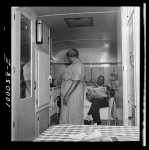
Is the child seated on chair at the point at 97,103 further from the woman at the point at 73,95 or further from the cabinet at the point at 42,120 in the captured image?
the cabinet at the point at 42,120

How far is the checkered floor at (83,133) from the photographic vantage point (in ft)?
4.17

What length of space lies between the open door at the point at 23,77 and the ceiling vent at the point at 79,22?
892 millimetres

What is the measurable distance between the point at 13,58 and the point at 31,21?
1.06 meters

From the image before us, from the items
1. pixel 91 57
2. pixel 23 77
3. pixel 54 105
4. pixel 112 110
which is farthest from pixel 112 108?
pixel 91 57

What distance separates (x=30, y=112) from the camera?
309 centimetres

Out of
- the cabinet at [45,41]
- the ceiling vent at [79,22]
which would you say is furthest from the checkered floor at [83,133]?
the ceiling vent at [79,22]

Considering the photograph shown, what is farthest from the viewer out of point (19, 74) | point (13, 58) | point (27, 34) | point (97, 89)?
point (97, 89)

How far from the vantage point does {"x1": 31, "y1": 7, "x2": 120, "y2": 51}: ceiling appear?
3.38m

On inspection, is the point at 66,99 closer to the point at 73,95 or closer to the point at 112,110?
the point at 73,95

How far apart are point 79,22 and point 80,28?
54cm

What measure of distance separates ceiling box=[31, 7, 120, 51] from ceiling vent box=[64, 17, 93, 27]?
0.08 meters

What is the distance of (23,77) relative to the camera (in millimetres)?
2781
